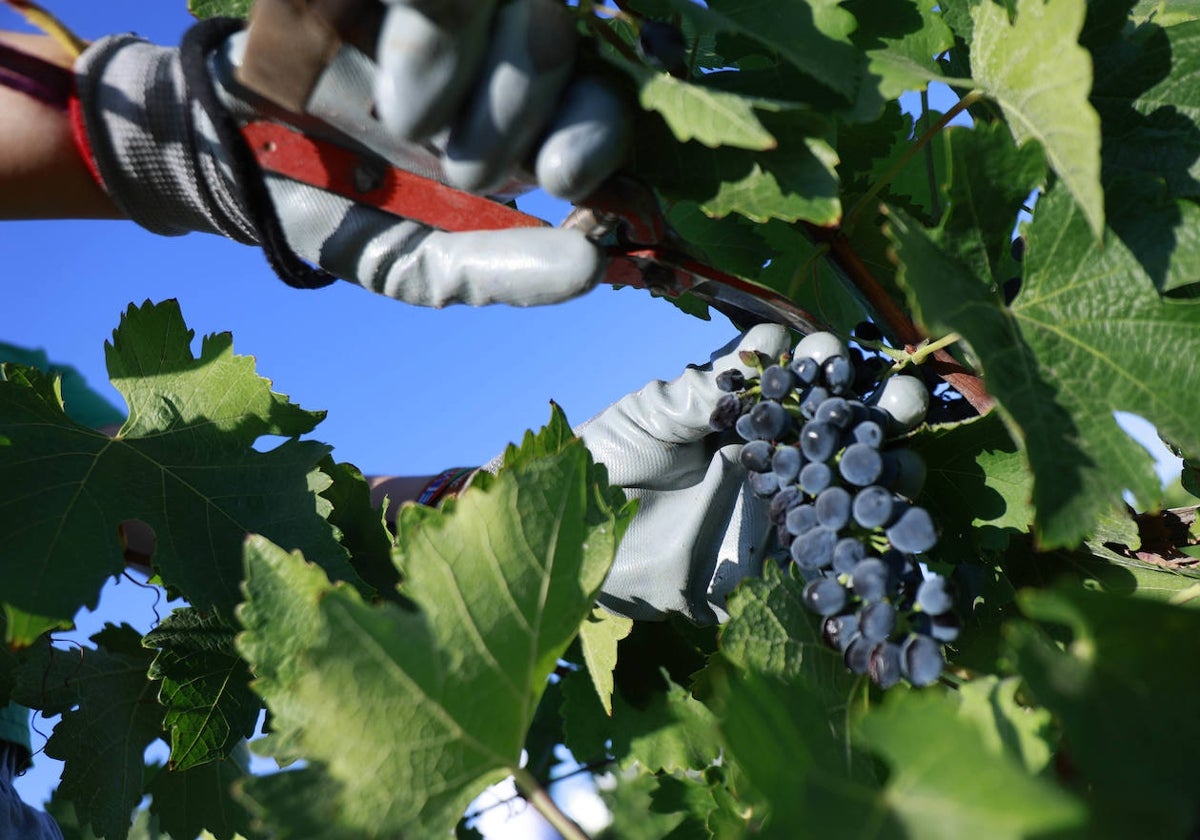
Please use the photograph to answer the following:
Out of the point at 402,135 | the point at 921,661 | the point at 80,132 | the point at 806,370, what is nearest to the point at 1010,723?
the point at 921,661

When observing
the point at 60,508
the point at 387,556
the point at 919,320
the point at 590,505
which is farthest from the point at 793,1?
the point at 60,508

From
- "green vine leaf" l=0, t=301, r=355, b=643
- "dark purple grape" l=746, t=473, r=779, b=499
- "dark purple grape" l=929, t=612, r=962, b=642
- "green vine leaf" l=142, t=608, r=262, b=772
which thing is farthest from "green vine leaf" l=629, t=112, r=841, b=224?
"green vine leaf" l=142, t=608, r=262, b=772

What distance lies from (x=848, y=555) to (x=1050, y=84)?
1.58 feet

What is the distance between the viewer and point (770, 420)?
105 centimetres

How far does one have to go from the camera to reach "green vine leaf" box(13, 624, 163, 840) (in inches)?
59.9

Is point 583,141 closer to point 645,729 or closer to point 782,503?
point 782,503

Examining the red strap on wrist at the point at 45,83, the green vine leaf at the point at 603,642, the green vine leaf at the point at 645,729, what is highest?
the red strap on wrist at the point at 45,83

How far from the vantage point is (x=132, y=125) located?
3.21 feet

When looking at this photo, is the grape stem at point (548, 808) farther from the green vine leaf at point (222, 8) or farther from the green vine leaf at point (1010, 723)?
the green vine leaf at point (222, 8)

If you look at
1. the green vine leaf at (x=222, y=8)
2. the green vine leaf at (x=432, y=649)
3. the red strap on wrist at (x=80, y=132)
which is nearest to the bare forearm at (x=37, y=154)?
the red strap on wrist at (x=80, y=132)

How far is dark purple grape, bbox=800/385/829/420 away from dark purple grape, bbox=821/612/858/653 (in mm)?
215

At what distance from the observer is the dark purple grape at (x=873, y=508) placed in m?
0.96

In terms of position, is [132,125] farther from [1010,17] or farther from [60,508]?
[1010,17]

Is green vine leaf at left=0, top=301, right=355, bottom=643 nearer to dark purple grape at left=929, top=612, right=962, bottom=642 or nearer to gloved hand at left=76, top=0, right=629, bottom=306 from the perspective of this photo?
gloved hand at left=76, top=0, right=629, bottom=306
